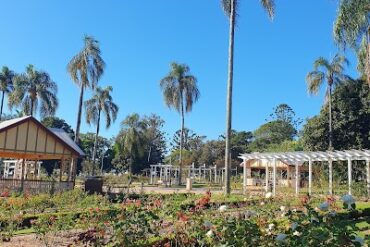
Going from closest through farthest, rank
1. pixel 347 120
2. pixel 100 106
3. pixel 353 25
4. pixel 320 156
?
pixel 353 25
pixel 320 156
pixel 347 120
pixel 100 106

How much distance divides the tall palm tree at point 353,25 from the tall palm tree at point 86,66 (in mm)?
18788

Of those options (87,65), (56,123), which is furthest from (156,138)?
(87,65)

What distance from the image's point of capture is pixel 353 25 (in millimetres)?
16188

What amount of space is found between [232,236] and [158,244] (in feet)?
7.51

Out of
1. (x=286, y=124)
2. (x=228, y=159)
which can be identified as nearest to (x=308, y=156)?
(x=228, y=159)

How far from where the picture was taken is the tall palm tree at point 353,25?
52.7 ft

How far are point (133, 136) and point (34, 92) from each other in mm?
14063

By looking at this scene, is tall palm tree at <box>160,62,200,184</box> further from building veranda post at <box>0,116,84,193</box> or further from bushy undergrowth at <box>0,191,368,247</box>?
bushy undergrowth at <box>0,191,368,247</box>

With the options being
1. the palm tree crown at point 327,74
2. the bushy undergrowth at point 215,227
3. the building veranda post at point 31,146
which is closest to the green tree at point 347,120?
the palm tree crown at point 327,74

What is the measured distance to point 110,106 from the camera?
46906 mm

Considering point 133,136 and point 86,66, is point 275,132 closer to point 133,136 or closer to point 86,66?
point 133,136

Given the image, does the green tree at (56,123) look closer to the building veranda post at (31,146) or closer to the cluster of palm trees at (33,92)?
the cluster of palm trees at (33,92)

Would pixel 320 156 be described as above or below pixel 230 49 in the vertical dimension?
below

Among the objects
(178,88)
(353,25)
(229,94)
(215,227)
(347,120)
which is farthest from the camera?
(178,88)
